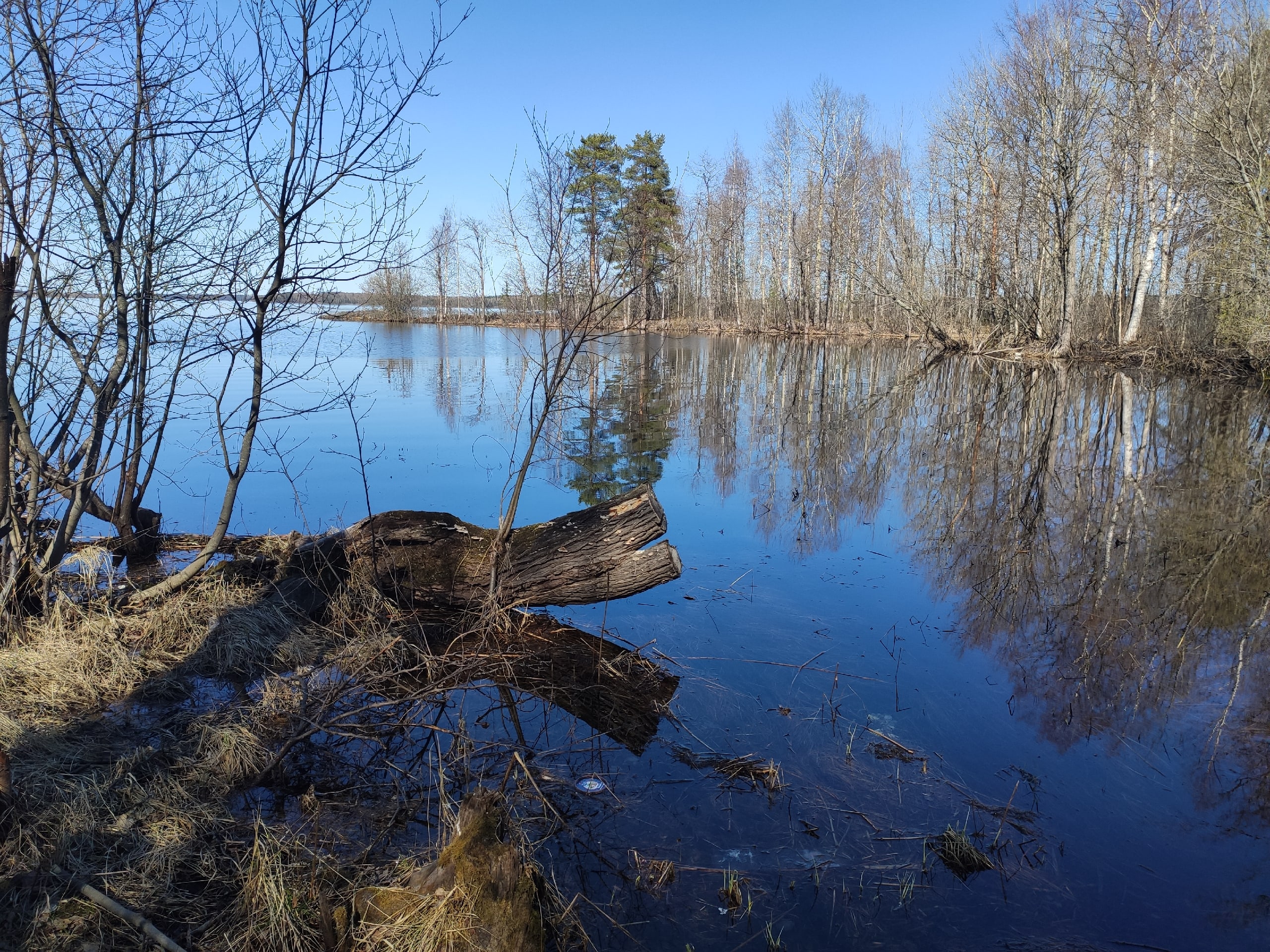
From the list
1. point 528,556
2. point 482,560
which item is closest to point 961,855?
point 528,556

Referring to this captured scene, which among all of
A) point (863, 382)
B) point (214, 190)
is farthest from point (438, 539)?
point (863, 382)

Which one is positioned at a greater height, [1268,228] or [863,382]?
[1268,228]

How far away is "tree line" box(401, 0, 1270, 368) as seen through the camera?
16.3 metres

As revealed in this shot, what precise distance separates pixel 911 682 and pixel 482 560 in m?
3.14

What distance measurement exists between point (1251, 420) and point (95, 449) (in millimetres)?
17435

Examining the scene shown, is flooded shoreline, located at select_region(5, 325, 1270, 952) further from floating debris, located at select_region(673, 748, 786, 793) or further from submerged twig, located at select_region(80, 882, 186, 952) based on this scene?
submerged twig, located at select_region(80, 882, 186, 952)

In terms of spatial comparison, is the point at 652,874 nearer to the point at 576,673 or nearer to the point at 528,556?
the point at 576,673

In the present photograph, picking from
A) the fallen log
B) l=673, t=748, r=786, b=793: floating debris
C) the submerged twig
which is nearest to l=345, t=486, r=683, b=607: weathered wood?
l=673, t=748, r=786, b=793: floating debris

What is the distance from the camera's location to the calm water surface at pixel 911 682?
3014 millimetres

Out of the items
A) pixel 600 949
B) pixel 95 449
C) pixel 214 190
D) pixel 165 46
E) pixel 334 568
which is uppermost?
pixel 165 46

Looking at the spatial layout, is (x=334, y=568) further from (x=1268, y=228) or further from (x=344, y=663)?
(x=1268, y=228)

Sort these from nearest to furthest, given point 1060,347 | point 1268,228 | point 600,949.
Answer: point 600,949 < point 1268,228 < point 1060,347

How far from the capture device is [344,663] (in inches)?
185

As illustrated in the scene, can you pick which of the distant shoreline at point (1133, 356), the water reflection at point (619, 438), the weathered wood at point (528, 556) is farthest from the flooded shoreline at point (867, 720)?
the distant shoreline at point (1133, 356)
